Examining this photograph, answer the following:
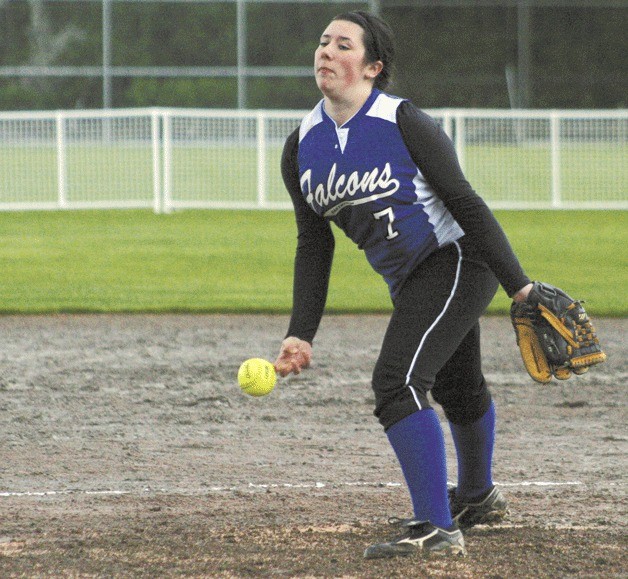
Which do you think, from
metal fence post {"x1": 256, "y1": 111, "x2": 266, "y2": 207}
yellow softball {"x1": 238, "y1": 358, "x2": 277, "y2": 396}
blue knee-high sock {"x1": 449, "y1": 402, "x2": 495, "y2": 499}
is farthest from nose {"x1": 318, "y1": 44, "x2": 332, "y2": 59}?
metal fence post {"x1": 256, "y1": 111, "x2": 266, "y2": 207}

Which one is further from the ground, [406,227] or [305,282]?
[406,227]

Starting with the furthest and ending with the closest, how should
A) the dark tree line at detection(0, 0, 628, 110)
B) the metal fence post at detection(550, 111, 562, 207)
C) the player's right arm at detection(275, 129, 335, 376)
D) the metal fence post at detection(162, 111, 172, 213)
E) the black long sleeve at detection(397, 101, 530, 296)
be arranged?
the dark tree line at detection(0, 0, 628, 110) → the metal fence post at detection(550, 111, 562, 207) → the metal fence post at detection(162, 111, 172, 213) → the player's right arm at detection(275, 129, 335, 376) → the black long sleeve at detection(397, 101, 530, 296)

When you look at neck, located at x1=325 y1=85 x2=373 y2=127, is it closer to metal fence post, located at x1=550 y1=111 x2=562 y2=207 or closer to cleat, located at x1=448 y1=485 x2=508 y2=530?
cleat, located at x1=448 y1=485 x2=508 y2=530

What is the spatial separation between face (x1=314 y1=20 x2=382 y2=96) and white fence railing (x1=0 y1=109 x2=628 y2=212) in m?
15.6

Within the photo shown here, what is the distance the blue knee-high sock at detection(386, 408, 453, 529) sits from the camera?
422 centimetres

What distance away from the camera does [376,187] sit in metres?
4.23

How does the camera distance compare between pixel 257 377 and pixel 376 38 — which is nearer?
pixel 376 38

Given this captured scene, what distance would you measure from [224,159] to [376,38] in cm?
1677

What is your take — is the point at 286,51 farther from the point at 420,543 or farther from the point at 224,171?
the point at 420,543

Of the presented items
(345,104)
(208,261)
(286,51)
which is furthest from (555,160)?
(345,104)

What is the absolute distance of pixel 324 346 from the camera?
9383 mm

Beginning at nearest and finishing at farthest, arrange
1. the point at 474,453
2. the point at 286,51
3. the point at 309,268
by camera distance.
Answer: the point at 309,268 → the point at 474,453 → the point at 286,51

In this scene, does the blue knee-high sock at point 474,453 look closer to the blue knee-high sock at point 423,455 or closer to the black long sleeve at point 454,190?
the blue knee-high sock at point 423,455

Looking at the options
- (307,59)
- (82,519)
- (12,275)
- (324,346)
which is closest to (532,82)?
(307,59)
